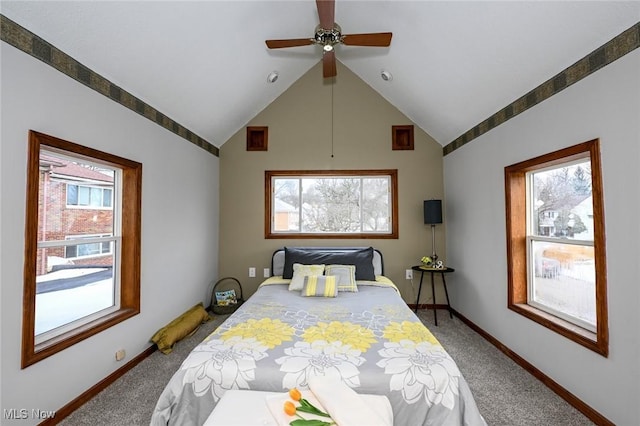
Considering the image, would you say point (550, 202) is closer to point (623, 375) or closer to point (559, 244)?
point (559, 244)

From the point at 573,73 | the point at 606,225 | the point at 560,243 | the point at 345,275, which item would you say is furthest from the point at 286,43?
the point at 560,243

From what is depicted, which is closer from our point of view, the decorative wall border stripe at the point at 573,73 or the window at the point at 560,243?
the decorative wall border stripe at the point at 573,73

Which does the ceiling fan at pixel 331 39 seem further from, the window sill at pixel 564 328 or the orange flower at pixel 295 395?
the window sill at pixel 564 328

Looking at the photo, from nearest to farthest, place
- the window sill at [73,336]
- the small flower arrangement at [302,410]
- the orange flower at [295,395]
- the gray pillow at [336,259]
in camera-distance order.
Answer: the small flower arrangement at [302,410] < the orange flower at [295,395] < the window sill at [73,336] < the gray pillow at [336,259]

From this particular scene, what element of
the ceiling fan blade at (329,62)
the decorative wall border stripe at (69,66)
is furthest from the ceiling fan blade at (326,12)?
the decorative wall border stripe at (69,66)

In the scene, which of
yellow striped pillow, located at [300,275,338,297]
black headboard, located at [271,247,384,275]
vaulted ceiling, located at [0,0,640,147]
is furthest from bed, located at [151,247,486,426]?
vaulted ceiling, located at [0,0,640,147]

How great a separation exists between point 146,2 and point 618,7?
3.01 meters

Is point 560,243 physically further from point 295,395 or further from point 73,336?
point 73,336

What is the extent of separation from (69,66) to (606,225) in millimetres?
3770

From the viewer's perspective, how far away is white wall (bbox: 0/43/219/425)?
1650 millimetres

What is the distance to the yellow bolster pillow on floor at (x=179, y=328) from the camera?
2910 mm

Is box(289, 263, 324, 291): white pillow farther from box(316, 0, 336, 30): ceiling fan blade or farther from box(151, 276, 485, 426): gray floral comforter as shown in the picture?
box(316, 0, 336, 30): ceiling fan blade

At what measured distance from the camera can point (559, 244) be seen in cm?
251

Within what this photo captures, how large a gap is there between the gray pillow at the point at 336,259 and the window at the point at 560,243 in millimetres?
1540
